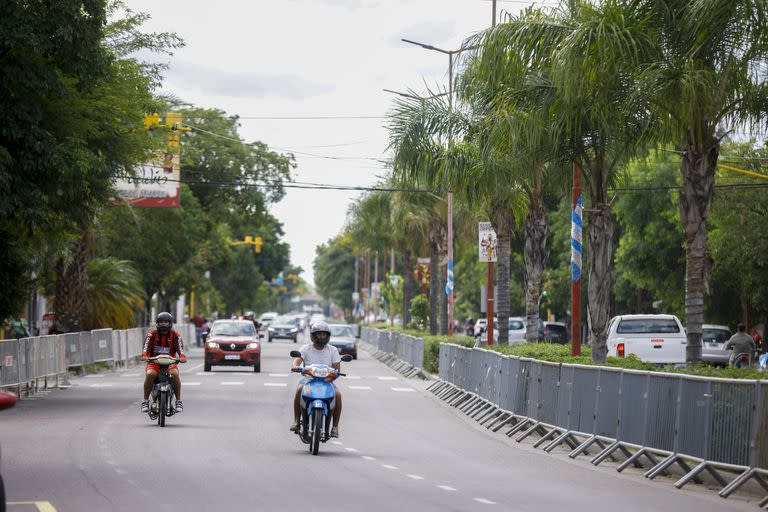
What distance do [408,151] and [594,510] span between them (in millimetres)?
23669

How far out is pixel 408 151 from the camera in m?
35.8

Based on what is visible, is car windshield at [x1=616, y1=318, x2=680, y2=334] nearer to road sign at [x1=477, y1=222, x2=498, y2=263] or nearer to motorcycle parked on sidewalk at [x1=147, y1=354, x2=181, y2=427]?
road sign at [x1=477, y1=222, x2=498, y2=263]

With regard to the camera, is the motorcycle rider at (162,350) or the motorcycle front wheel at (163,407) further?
the motorcycle rider at (162,350)

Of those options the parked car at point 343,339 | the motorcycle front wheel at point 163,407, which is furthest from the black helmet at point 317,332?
the parked car at point 343,339

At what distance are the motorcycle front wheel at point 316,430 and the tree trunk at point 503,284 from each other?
1748 centimetres

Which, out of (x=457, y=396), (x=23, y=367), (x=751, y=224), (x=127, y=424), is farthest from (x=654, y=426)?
(x=751, y=224)

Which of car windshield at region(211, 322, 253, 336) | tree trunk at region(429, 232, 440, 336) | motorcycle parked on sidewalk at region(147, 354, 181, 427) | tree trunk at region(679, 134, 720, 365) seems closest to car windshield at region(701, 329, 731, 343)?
tree trunk at region(429, 232, 440, 336)

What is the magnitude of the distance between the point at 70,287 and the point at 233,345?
551 cm

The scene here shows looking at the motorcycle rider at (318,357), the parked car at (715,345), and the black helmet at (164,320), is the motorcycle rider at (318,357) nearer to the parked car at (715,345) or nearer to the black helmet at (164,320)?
the black helmet at (164,320)

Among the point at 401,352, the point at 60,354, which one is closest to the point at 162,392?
the point at 60,354

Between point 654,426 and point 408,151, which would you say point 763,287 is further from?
point 654,426

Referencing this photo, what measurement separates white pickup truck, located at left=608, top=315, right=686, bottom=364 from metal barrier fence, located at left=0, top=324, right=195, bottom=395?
13.8 m

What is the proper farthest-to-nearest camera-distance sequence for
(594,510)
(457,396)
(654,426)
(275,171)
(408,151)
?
(275,171)
(408,151)
(457,396)
(654,426)
(594,510)

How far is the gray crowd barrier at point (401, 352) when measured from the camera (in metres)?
45.4
